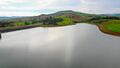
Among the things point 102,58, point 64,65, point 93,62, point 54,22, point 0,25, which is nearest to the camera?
point 64,65

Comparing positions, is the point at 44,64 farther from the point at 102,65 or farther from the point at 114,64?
the point at 114,64

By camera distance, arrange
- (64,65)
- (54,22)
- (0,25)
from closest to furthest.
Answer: (64,65), (0,25), (54,22)

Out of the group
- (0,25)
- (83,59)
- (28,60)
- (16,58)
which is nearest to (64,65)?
(83,59)

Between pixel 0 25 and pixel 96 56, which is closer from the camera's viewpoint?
pixel 96 56

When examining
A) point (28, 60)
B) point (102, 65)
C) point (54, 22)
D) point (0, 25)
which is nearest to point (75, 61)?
point (102, 65)

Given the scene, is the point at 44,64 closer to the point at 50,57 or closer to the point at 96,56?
the point at 50,57

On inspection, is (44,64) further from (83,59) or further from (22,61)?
(83,59)

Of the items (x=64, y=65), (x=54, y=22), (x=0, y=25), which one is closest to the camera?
(x=64, y=65)

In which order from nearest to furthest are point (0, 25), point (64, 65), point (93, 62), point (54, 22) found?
point (64, 65) → point (93, 62) → point (0, 25) → point (54, 22)

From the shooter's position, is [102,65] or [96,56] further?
[96,56]
